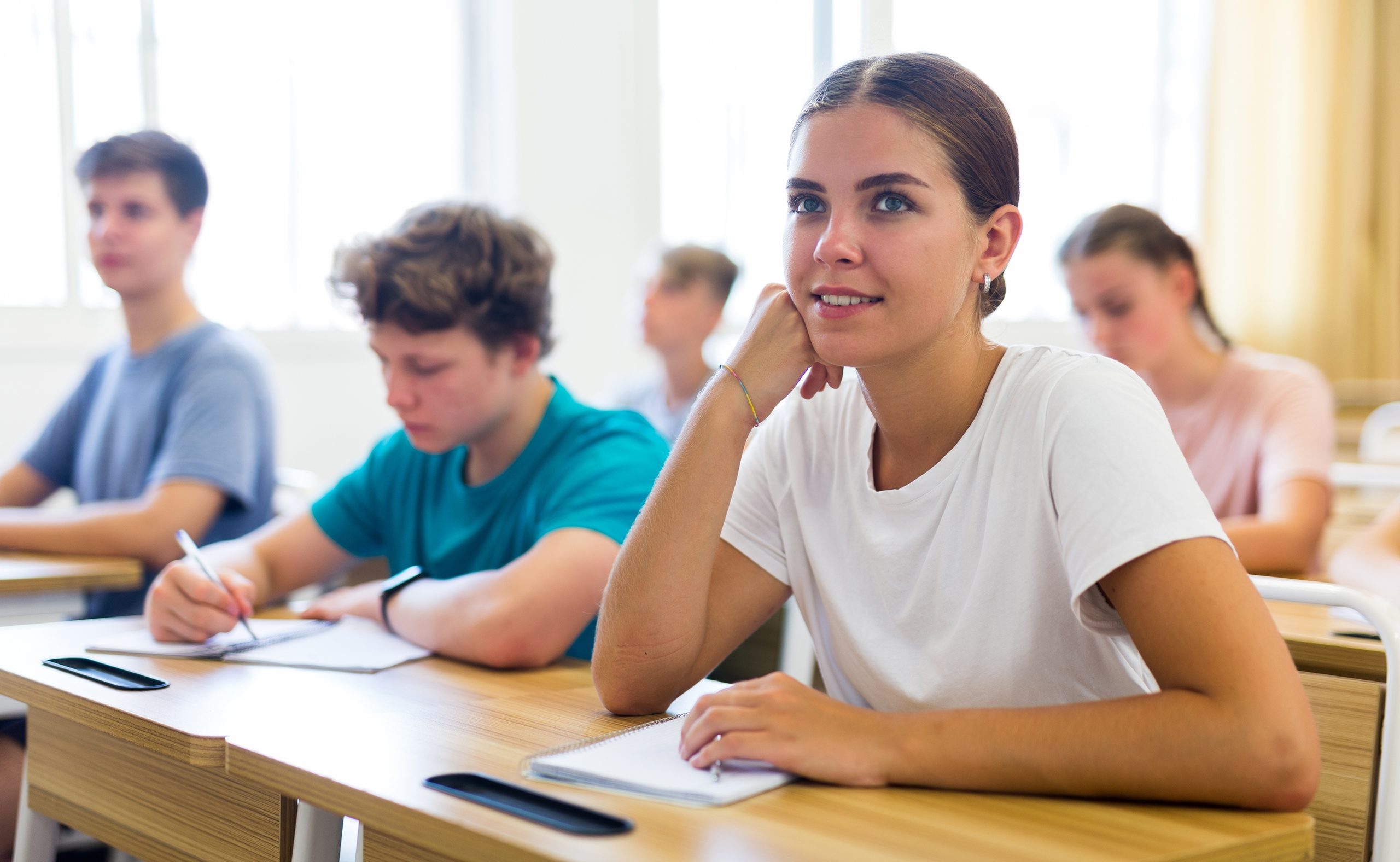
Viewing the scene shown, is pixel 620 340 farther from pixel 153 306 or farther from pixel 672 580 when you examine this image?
pixel 672 580

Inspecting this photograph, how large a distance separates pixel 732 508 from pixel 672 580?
162 millimetres

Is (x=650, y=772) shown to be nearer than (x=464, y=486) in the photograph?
Yes

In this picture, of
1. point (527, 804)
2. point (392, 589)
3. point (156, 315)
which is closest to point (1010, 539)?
point (527, 804)

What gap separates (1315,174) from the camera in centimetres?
565

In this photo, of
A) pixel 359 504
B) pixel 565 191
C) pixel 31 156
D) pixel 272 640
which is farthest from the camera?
pixel 565 191

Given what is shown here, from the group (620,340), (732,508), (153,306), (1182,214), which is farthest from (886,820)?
(1182,214)

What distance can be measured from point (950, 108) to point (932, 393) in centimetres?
27

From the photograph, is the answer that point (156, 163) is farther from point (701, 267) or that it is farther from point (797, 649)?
point (701, 267)

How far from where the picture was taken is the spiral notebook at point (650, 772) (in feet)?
Result: 3.15

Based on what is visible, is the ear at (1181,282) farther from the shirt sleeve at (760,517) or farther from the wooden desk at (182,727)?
the wooden desk at (182,727)

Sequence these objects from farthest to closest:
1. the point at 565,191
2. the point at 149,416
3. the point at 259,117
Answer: the point at 565,191 < the point at 259,117 < the point at 149,416

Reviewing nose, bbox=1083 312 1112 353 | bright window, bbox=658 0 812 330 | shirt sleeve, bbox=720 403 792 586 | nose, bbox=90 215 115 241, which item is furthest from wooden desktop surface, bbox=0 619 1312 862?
bright window, bbox=658 0 812 330

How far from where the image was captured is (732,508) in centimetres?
141

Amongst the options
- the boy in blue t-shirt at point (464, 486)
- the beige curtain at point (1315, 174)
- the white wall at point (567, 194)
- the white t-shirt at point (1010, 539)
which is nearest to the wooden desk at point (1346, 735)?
the white t-shirt at point (1010, 539)
